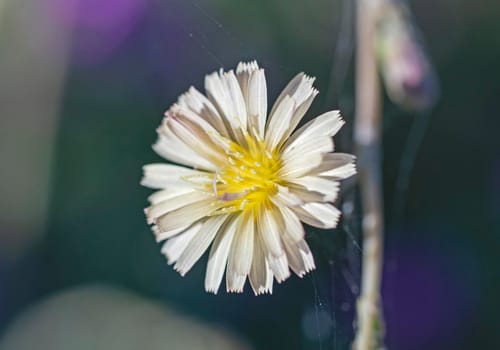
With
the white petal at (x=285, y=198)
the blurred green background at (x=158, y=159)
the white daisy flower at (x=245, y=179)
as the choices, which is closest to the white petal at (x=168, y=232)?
the white daisy flower at (x=245, y=179)

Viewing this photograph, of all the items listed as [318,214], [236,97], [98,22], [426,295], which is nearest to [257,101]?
[236,97]

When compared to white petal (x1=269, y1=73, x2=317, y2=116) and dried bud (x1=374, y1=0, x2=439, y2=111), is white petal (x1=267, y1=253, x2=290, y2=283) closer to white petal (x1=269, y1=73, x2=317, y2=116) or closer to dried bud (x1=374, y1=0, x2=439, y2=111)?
white petal (x1=269, y1=73, x2=317, y2=116)

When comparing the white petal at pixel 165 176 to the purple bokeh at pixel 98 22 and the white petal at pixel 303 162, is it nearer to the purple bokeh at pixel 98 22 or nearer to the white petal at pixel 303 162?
the white petal at pixel 303 162

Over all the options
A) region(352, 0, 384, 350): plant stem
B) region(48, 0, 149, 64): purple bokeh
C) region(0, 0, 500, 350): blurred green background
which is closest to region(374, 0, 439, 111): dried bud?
region(352, 0, 384, 350): plant stem

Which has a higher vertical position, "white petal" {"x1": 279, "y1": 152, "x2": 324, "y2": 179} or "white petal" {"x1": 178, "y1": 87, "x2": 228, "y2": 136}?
"white petal" {"x1": 178, "y1": 87, "x2": 228, "y2": 136}

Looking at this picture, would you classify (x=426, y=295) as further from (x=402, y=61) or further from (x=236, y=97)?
(x=236, y=97)

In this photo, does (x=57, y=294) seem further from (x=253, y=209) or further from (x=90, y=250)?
(x=253, y=209)
